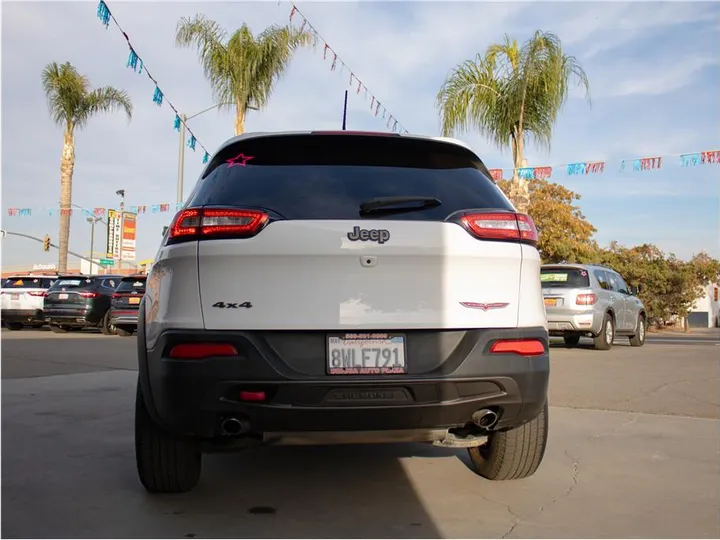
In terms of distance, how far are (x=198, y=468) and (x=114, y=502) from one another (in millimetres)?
456

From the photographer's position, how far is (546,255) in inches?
1526

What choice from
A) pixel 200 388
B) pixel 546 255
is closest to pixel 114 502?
pixel 200 388

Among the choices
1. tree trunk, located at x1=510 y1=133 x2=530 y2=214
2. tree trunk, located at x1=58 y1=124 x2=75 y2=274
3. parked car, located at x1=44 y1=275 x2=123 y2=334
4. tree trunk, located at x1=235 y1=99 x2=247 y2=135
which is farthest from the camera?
tree trunk, located at x1=58 y1=124 x2=75 y2=274

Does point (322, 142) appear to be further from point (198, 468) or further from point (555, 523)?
point (555, 523)

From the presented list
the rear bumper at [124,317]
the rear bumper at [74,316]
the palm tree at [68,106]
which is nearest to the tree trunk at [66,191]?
the palm tree at [68,106]

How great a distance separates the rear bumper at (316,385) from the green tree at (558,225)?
34147 millimetres

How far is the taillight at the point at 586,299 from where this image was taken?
44.5ft

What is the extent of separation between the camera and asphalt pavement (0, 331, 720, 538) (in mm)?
3369

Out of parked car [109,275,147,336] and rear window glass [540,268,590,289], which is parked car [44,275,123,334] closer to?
parked car [109,275,147,336]

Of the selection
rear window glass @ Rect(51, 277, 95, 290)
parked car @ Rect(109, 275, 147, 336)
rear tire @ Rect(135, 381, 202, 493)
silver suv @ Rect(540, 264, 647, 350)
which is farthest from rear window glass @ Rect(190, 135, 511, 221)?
rear window glass @ Rect(51, 277, 95, 290)

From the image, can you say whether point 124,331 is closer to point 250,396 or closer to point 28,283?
point 28,283

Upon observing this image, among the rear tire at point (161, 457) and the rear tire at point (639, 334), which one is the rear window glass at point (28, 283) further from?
the rear tire at point (161, 457)

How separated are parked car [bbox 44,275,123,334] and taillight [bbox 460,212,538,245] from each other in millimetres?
16645

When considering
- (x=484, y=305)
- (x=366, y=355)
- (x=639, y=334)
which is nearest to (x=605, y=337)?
(x=639, y=334)
